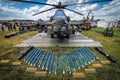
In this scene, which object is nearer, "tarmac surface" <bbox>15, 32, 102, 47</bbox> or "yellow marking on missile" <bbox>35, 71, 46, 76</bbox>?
"yellow marking on missile" <bbox>35, 71, 46, 76</bbox>

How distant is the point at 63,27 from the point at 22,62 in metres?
7.23

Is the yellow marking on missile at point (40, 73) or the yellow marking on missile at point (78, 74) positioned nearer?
the yellow marking on missile at point (78, 74)

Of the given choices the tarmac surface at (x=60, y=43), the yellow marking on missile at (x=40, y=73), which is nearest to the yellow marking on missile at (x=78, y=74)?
the yellow marking on missile at (x=40, y=73)

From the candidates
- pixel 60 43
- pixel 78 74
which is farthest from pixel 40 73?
pixel 60 43

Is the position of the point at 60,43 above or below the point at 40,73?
above

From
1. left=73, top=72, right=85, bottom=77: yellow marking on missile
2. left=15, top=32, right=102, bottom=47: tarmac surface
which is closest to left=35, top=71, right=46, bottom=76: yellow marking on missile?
left=73, top=72, right=85, bottom=77: yellow marking on missile

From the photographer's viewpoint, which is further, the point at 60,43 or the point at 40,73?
the point at 60,43

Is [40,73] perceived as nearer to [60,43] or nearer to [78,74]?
[78,74]

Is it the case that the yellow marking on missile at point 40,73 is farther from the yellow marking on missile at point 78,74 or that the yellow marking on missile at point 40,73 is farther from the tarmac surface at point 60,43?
the tarmac surface at point 60,43

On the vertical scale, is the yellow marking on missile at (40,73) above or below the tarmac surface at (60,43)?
below

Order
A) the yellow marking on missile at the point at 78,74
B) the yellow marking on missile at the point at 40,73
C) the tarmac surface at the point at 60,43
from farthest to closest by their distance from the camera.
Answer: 1. the tarmac surface at the point at 60,43
2. the yellow marking on missile at the point at 40,73
3. the yellow marking on missile at the point at 78,74

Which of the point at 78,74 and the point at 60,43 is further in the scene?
the point at 60,43

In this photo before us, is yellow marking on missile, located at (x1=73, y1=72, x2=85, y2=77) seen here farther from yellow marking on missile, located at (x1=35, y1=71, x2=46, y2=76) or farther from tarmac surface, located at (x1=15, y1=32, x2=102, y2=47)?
tarmac surface, located at (x1=15, y1=32, x2=102, y2=47)

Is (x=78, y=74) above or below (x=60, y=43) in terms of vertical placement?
below
